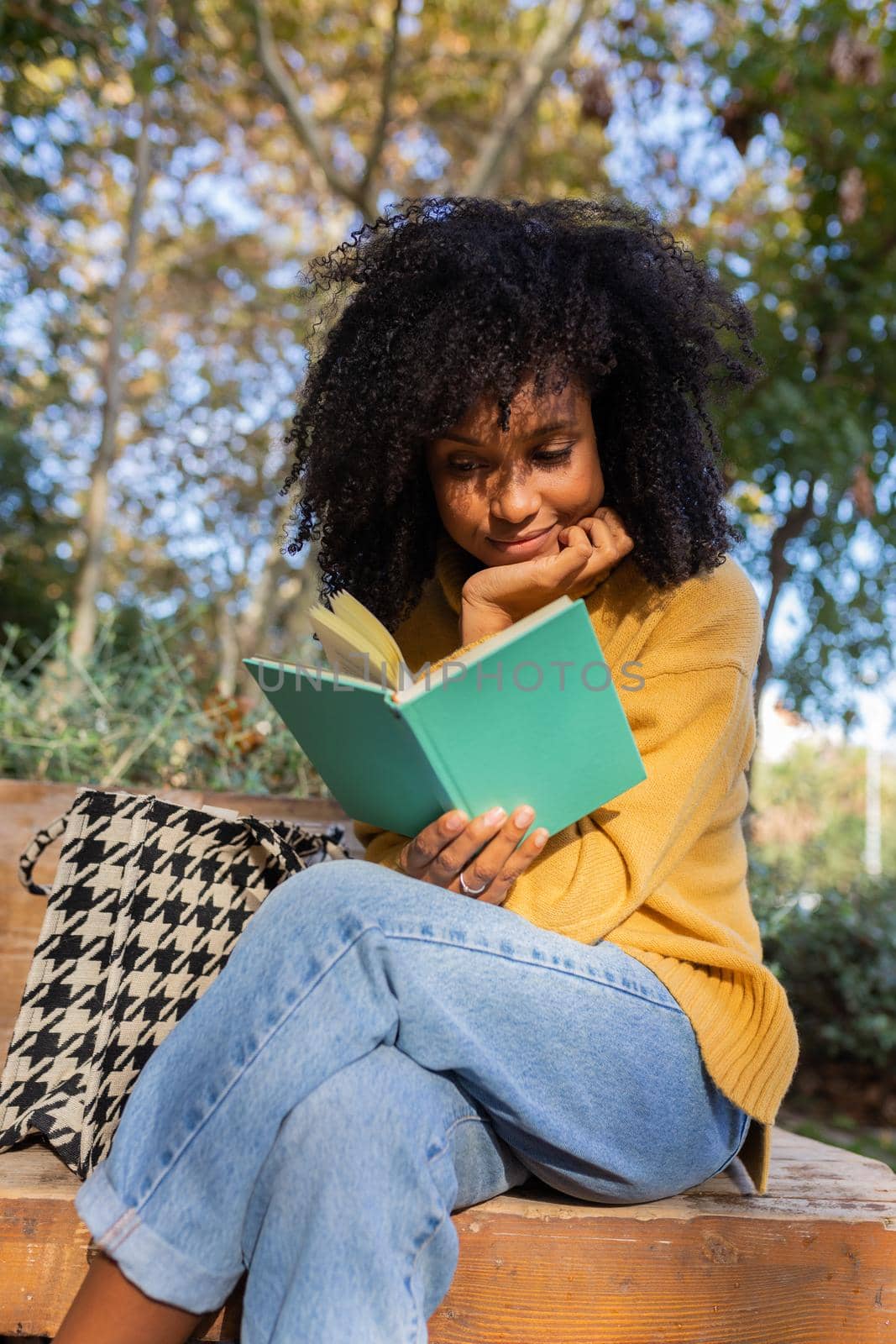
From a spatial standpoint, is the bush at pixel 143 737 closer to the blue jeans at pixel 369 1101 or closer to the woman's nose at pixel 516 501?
the woman's nose at pixel 516 501

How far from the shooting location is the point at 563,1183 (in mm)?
1436

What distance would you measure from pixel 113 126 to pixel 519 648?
664 centimetres

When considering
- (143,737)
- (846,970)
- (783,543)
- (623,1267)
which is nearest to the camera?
(623,1267)

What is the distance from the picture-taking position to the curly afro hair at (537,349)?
1.71 m

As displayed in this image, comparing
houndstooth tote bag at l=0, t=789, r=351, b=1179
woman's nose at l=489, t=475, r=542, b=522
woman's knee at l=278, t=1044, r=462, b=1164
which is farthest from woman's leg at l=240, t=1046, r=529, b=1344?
woman's nose at l=489, t=475, r=542, b=522

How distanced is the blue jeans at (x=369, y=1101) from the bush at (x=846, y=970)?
2.89 metres

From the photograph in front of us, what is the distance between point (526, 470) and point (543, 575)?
173mm

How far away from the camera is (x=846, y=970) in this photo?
4184 millimetres

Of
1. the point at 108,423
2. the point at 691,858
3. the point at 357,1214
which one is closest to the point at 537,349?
the point at 691,858

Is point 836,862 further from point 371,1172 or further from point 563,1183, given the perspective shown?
point 371,1172

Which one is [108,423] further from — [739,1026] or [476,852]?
[739,1026]

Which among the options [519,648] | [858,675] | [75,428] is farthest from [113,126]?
[519,648]

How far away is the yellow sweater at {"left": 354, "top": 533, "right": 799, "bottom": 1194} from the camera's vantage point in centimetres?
145

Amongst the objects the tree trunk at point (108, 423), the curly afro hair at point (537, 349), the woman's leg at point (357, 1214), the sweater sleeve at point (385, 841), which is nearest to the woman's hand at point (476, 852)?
the sweater sleeve at point (385, 841)
